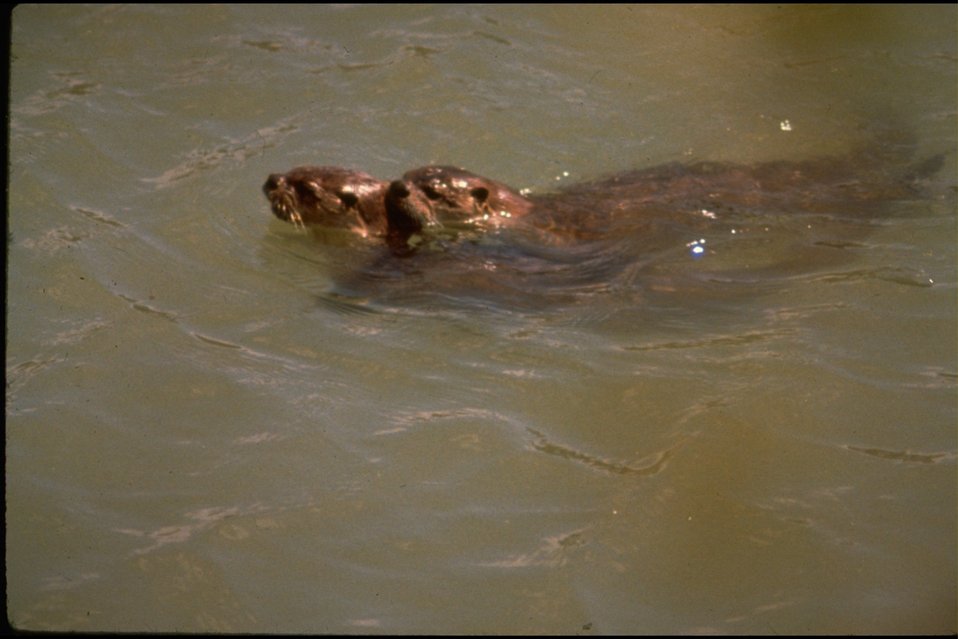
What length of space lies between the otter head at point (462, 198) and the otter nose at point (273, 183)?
0.73 metres

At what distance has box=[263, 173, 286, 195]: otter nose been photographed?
691 cm

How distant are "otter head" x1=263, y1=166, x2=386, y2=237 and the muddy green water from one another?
16cm

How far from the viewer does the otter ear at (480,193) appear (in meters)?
6.91

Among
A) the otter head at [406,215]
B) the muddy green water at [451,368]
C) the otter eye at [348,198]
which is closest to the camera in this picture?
the muddy green water at [451,368]

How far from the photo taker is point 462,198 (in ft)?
22.7

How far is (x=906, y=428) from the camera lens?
502 centimetres

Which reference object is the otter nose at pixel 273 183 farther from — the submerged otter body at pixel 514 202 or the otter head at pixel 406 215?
the otter head at pixel 406 215

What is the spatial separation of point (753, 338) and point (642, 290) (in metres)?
0.78

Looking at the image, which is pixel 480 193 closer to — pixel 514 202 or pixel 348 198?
pixel 514 202

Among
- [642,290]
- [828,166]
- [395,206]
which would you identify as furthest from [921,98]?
[395,206]

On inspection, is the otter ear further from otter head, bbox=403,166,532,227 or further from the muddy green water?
the muddy green water

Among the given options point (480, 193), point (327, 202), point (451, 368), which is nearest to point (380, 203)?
point (327, 202)

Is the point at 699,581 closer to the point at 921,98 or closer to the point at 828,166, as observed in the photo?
the point at 828,166

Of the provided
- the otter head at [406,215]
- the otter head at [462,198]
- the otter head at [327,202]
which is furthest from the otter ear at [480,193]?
the otter head at [327,202]
